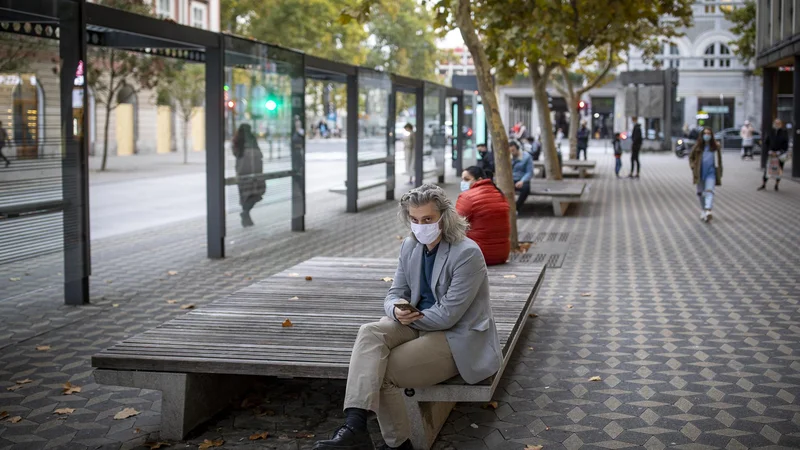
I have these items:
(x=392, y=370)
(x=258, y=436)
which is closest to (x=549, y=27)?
(x=258, y=436)

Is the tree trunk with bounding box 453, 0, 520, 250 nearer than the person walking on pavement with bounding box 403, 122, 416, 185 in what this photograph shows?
Yes

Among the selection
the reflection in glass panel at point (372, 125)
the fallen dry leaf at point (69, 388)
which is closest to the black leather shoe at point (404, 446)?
the fallen dry leaf at point (69, 388)

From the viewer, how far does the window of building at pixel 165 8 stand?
46.1 metres

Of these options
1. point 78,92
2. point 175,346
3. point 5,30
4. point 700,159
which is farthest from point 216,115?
point 700,159

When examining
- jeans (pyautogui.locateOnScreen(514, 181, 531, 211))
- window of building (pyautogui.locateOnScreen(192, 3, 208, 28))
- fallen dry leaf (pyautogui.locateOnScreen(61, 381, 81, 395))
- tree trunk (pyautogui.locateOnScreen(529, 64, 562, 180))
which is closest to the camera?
fallen dry leaf (pyautogui.locateOnScreen(61, 381, 81, 395))

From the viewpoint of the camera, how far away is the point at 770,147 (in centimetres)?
2655

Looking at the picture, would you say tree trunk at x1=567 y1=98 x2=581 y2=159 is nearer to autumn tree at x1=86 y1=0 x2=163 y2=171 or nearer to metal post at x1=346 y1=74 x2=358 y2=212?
autumn tree at x1=86 y1=0 x2=163 y2=171

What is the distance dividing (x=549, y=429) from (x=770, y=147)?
72.8ft

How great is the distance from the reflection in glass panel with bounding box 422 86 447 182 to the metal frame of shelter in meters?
5.30

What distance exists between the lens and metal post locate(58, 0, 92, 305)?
9711mm

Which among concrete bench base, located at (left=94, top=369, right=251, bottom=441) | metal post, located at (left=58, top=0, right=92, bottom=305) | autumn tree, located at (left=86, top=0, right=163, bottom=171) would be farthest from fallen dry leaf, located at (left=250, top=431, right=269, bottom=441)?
autumn tree, located at (left=86, top=0, right=163, bottom=171)

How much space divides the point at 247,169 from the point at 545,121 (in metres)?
13.8

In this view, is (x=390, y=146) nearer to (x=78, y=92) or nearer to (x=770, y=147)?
(x=770, y=147)

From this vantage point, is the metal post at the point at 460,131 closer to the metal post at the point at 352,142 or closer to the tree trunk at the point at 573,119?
the tree trunk at the point at 573,119
